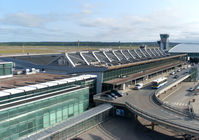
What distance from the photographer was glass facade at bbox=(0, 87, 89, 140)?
2914cm

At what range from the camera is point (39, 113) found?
111 ft

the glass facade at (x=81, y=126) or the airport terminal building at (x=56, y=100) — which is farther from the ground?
the airport terminal building at (x=56, y=100)

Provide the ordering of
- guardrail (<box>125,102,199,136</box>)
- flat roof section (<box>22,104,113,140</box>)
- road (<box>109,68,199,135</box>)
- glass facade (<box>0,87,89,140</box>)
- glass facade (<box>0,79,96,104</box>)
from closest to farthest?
glass facade (<box>0,87,89,140</box>) < guardrail (<box>125,102,199,136</box>) < flat roof section (<box>22,104,113,140</box>) < road (<box>109,68,199,135</box>) < glass facade (<box>0,79,96,104</box>)

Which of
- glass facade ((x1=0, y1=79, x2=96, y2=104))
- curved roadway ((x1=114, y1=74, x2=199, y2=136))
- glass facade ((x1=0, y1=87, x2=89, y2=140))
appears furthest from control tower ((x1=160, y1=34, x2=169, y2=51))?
glass facade ((x1=0, y1=87, x2=89, y2=140))

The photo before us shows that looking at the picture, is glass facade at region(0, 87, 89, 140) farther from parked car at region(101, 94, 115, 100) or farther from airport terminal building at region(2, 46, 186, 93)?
airport terminal building at region(2, 46, 186, 93)

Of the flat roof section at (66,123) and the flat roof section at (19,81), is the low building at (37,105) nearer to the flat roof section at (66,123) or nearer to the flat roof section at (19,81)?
the flat roof section at (19,81)

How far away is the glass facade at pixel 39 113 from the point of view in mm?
29141

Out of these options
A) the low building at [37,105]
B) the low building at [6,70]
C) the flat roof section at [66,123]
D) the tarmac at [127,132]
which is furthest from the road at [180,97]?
the low building at [6,70]

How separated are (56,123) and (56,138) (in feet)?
18.8

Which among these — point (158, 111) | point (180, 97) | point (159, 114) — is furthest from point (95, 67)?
point (180, 97)

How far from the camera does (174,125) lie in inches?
1253

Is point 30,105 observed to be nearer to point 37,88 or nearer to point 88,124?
point 37,88

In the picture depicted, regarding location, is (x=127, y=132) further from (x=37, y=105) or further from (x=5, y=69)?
(x=5, y=69)

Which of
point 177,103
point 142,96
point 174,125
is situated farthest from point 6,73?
point 177,103
